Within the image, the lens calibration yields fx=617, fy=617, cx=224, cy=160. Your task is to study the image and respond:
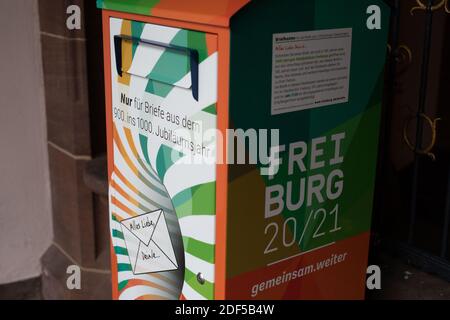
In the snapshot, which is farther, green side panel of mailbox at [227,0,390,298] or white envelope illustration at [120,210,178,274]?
white envelope illustration at [120,210,178,274]

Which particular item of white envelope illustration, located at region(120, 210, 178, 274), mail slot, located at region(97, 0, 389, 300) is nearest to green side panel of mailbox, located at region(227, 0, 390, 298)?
mail slot, located at region(97, 0, 389, 300)

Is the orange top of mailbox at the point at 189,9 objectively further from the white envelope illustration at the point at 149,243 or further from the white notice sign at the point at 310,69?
the white envelope illustration at the point at 149,243

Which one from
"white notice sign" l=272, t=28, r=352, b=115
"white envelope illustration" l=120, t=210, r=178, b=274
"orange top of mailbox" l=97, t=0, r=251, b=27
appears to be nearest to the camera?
"orange top of mailbox" l=97, t=0, r=251, b=27

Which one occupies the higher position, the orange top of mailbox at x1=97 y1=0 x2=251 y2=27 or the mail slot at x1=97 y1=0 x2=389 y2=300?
the orange top of mailbox at x1=97 y1=0 x2=251 y2=27

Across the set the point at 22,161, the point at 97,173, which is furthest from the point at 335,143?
the point at 22,161

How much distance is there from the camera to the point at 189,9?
1364 mm

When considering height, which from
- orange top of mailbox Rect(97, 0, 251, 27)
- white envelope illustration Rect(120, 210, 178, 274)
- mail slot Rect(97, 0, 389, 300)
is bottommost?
white envelope illustration Rect(120, 210, 178, 274)

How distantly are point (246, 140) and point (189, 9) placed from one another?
32cm

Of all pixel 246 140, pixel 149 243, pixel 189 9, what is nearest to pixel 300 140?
pixel 246 140

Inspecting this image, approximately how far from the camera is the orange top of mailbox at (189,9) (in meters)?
1.28

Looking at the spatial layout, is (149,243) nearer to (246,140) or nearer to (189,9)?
(246,140)

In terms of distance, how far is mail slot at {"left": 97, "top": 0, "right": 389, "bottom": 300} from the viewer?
135 cm

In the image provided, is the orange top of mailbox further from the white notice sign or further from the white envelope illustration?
the white envelope illustration

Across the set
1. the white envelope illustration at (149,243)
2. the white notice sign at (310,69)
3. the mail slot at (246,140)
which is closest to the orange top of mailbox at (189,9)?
the mail slot at (246,140)
